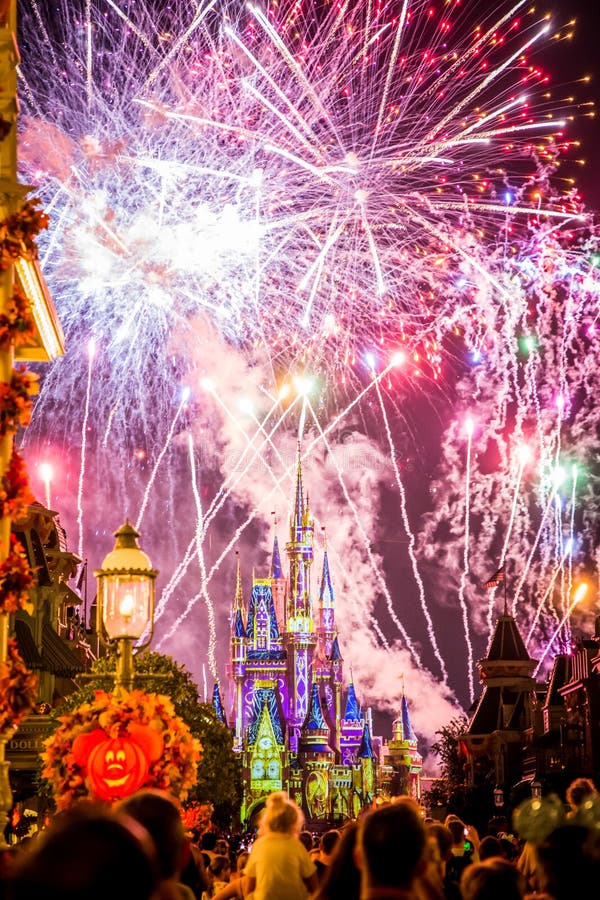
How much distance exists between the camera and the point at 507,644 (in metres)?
76.2

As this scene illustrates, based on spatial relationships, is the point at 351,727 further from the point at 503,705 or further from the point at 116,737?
the point at 116,737

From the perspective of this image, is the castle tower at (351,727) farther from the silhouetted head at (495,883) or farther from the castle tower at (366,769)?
the silhouetted head at (495,883)

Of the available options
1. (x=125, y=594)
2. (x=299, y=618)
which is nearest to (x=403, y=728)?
(x=299, y=618)

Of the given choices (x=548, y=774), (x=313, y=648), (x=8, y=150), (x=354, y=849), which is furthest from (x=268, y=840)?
(x=313, y=648)

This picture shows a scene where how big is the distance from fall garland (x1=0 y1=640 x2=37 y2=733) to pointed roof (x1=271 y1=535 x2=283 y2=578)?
142765 mm

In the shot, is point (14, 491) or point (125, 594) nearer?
point (14, 491)

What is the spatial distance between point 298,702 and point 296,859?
439 ft

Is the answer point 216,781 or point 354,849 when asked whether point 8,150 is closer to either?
point 354,849

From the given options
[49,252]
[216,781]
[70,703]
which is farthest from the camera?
[216,781]

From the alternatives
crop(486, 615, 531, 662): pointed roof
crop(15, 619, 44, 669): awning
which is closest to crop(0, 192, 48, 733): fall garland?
crop(15, 619, 44, 669): awning

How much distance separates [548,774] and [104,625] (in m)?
33.0

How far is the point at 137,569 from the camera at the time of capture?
1352cm

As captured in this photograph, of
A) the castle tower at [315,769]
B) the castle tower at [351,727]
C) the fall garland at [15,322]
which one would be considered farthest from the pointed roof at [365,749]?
the fall garland at [15,322]

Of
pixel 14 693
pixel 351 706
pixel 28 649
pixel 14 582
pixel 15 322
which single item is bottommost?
pixel 14 693
